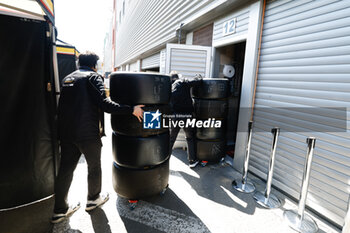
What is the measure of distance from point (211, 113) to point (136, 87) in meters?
2.11

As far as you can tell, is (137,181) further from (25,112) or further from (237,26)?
(237,26)

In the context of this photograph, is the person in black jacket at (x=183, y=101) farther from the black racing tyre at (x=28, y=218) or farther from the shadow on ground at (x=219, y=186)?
the black racing tyre at (x=28, y=218)

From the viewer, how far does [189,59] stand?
5.20 metres

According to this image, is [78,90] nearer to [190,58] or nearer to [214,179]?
[214,179]

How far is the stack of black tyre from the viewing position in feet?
13.1

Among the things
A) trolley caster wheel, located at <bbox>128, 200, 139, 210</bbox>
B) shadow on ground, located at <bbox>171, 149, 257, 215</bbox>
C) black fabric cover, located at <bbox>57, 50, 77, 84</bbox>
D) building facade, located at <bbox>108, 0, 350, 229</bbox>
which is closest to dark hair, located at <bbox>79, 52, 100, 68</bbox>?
trolley caster wheel, located at <bbox>128, 200, 139, 210</bbox>

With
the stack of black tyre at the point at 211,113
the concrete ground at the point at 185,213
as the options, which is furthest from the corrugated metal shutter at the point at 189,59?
the concrete ground at the point at 185,213

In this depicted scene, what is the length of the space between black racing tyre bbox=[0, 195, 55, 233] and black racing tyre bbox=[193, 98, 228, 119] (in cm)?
291

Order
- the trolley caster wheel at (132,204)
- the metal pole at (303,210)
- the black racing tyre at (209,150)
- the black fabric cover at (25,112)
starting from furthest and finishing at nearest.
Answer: the black racing tyre at (209,150), the trolley caster wheel at (132,204), the metal pole at (303,210), the black fabric cover at (25,112)

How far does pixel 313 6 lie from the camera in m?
2.80

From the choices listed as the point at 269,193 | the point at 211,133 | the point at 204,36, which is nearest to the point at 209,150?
the point at 211,133

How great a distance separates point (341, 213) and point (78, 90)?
358cm

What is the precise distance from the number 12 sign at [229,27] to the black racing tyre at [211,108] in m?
1.73

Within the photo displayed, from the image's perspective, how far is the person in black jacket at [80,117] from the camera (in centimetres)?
225
